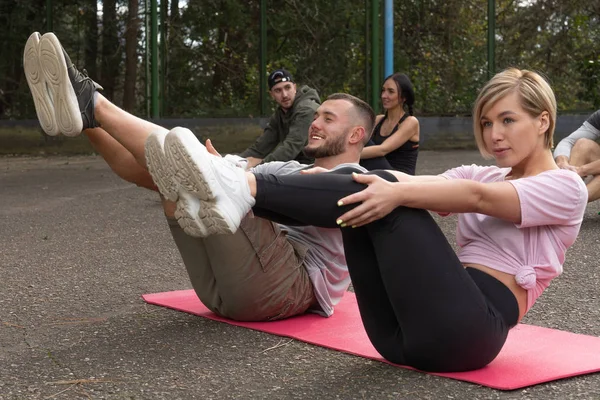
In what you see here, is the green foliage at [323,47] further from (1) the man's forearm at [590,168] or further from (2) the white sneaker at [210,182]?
(2) the white sneaker at [210,182]

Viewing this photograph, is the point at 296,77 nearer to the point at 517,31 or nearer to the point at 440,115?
the point at 440,115

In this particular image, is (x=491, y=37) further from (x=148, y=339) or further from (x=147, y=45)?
(x=148, y=339)

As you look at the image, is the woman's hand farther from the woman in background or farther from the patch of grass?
the patch of grass

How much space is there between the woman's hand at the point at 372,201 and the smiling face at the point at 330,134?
54.1 inches

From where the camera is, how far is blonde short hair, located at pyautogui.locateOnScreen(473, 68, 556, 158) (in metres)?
3.29

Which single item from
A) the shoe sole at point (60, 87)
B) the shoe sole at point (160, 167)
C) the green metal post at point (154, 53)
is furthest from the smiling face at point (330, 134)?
the green metal post at point (154, 53)

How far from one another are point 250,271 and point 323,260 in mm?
411

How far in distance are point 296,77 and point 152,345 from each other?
39.5 ft

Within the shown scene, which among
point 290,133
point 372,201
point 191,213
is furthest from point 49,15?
point 372,201

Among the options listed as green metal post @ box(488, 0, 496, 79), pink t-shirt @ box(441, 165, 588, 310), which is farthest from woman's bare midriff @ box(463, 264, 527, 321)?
green metal post @ box(488, 0, 496, 79)

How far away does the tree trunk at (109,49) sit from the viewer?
15.0 m

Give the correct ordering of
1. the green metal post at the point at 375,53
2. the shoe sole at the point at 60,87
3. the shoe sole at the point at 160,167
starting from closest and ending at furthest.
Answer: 1. the shoe sole at the point at 160,167
2. the shoe sole at the point at 60,87
3. the green metal post at the point at 375,53

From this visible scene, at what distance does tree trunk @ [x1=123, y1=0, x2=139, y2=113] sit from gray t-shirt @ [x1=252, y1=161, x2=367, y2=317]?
11232mm

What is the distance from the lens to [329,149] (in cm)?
450
